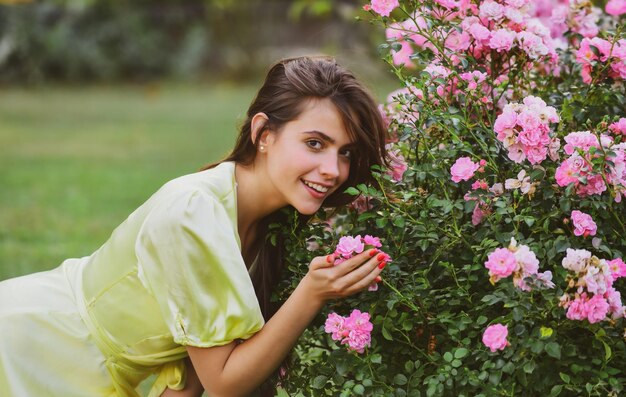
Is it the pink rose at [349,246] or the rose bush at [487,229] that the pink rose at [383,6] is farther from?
the pink rose at [349,246]

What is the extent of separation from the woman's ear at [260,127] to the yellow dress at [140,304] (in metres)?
0.11

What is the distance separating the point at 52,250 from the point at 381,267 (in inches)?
128

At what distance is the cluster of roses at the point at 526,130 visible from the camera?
228cm

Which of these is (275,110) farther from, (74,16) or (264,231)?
(74,16)

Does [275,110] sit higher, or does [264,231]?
[275,110]

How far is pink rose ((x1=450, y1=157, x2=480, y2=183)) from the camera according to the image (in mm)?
2359

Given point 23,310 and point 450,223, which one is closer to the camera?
point 450,223

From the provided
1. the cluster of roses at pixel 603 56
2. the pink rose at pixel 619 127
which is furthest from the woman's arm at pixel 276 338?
the cluster of roses at pixel 603 56

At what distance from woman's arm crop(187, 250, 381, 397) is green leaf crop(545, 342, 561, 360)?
0.43m

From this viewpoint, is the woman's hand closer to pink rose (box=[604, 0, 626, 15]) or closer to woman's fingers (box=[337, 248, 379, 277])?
woman's fingers (box=[337, 248, 379, 277])

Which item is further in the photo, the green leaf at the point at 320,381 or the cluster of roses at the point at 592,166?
the green leaf at the point at 320,381

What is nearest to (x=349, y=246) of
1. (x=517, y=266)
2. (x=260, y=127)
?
(x=517, y=266)

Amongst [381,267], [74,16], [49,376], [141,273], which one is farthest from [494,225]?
[74,16]

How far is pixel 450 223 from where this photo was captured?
2.44 metres
